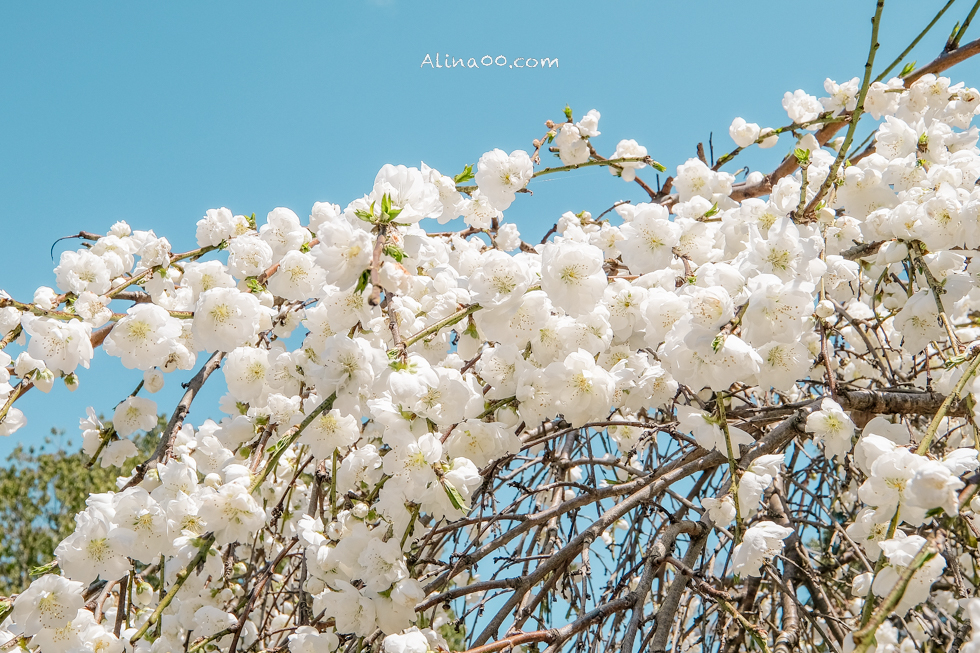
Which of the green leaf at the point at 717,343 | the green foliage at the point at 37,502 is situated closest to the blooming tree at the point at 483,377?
the green leaf at the point at 717,343

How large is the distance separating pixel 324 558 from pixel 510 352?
25.6 inches

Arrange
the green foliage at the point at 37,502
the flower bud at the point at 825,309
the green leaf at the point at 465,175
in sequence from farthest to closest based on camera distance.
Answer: the green foliage at the point at 37,502 < the green leaf at the point at 465,175 < the flower bud at the point at 825,309

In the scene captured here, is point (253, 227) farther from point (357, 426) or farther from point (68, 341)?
point (357, 426)

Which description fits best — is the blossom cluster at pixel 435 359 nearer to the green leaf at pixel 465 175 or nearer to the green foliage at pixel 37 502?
the green leaf at pixel 465 175

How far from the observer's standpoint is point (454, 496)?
132cm

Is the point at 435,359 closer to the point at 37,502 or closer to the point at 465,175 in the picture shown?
the point at 465,175

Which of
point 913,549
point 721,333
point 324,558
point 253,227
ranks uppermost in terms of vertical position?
point 253,227

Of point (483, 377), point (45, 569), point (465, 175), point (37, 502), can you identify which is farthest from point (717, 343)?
point (37, 502)

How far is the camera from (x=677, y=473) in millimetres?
1961

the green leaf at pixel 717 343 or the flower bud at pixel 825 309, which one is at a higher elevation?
the flower bud at pixel 825 309

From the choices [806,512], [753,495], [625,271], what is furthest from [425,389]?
[806,512]

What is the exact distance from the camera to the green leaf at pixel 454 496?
4.28 feet

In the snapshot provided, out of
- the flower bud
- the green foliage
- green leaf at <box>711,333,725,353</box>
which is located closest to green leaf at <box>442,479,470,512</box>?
green leaf at <box>711,333,725,353</box>

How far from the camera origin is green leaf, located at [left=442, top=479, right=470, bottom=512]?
4.28ft
